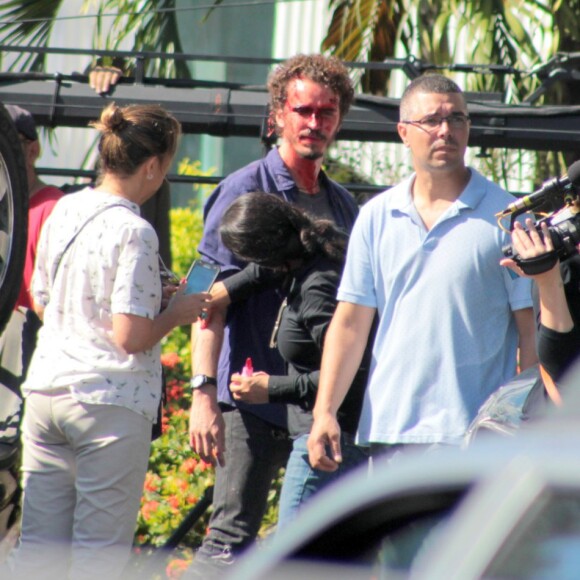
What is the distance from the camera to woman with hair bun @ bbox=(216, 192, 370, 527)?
3.75 meters

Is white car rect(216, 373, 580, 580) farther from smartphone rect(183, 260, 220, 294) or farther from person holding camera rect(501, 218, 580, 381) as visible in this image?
smartphone rect(183, 260, 220, 294)

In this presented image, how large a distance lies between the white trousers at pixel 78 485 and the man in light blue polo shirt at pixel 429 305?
0.56 meters

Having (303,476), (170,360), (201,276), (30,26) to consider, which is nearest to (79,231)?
→ (201,276)

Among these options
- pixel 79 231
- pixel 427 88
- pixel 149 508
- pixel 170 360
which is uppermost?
pixel 427 88

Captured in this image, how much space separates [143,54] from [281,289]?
5.42ft

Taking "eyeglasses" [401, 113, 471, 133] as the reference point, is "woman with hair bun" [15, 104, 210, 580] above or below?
below

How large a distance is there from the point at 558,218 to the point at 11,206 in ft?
6.13

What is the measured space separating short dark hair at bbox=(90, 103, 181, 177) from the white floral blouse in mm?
147

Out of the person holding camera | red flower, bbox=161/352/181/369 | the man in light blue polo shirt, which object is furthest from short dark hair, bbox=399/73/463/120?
red flower, bbox=161/352/181/369

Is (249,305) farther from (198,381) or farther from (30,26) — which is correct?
(30,26)

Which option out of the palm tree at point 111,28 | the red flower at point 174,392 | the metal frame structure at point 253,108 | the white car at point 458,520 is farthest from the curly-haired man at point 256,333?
the palm tree at point 111,28

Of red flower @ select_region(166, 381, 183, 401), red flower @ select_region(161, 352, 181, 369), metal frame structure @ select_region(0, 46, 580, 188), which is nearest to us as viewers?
metal frame structure @ select_region(0, 46, 580, 188)

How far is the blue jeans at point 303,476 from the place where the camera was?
3697 millimetres

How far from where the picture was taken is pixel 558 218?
3.12 m
